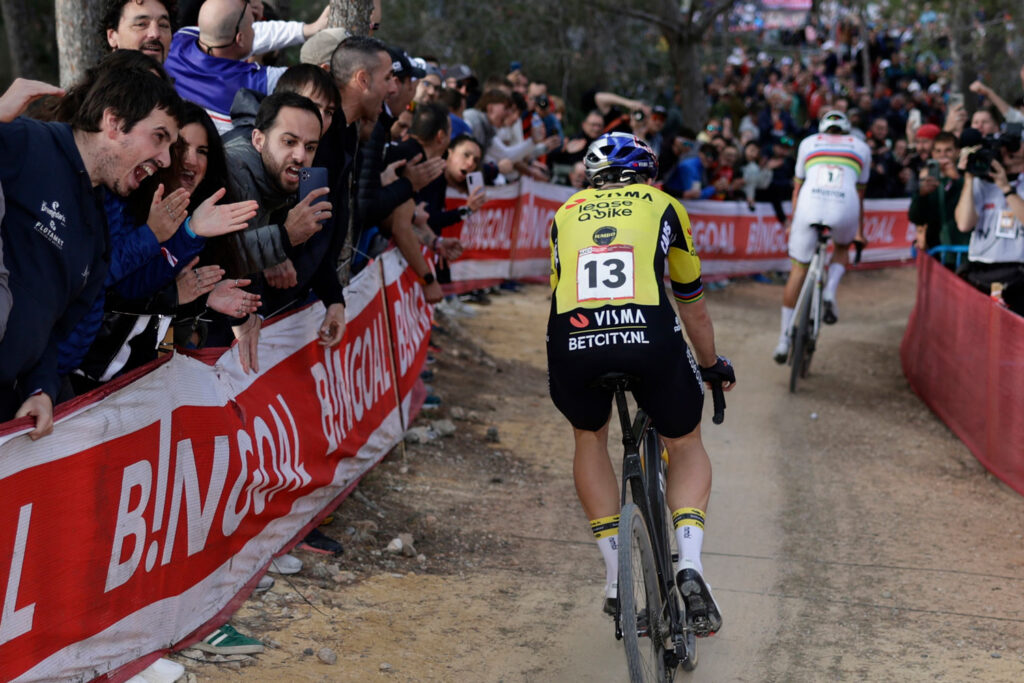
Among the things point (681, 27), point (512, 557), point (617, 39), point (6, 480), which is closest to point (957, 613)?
point (512, 557)

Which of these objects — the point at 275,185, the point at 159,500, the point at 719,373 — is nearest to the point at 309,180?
the point at 275,185

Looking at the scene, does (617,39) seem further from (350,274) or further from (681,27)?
(350,274)

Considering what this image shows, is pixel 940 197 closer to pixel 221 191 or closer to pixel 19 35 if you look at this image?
pixel 221 191

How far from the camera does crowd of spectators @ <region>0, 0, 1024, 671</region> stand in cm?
379

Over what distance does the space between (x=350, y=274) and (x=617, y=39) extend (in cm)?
2058

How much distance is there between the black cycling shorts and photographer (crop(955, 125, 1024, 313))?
17.2 feet

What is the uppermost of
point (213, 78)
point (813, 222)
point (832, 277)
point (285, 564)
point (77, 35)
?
point (77, 35)

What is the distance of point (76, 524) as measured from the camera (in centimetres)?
395

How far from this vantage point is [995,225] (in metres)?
9.44

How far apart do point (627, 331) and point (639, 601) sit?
40.8 inches

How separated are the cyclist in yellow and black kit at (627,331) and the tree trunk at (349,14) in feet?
11.1

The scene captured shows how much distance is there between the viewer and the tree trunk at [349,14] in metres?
7.73

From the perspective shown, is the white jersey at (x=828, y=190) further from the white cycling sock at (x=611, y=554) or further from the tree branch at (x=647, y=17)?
the tree branch at (x=647, y=17)

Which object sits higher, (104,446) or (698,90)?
(698,90)
